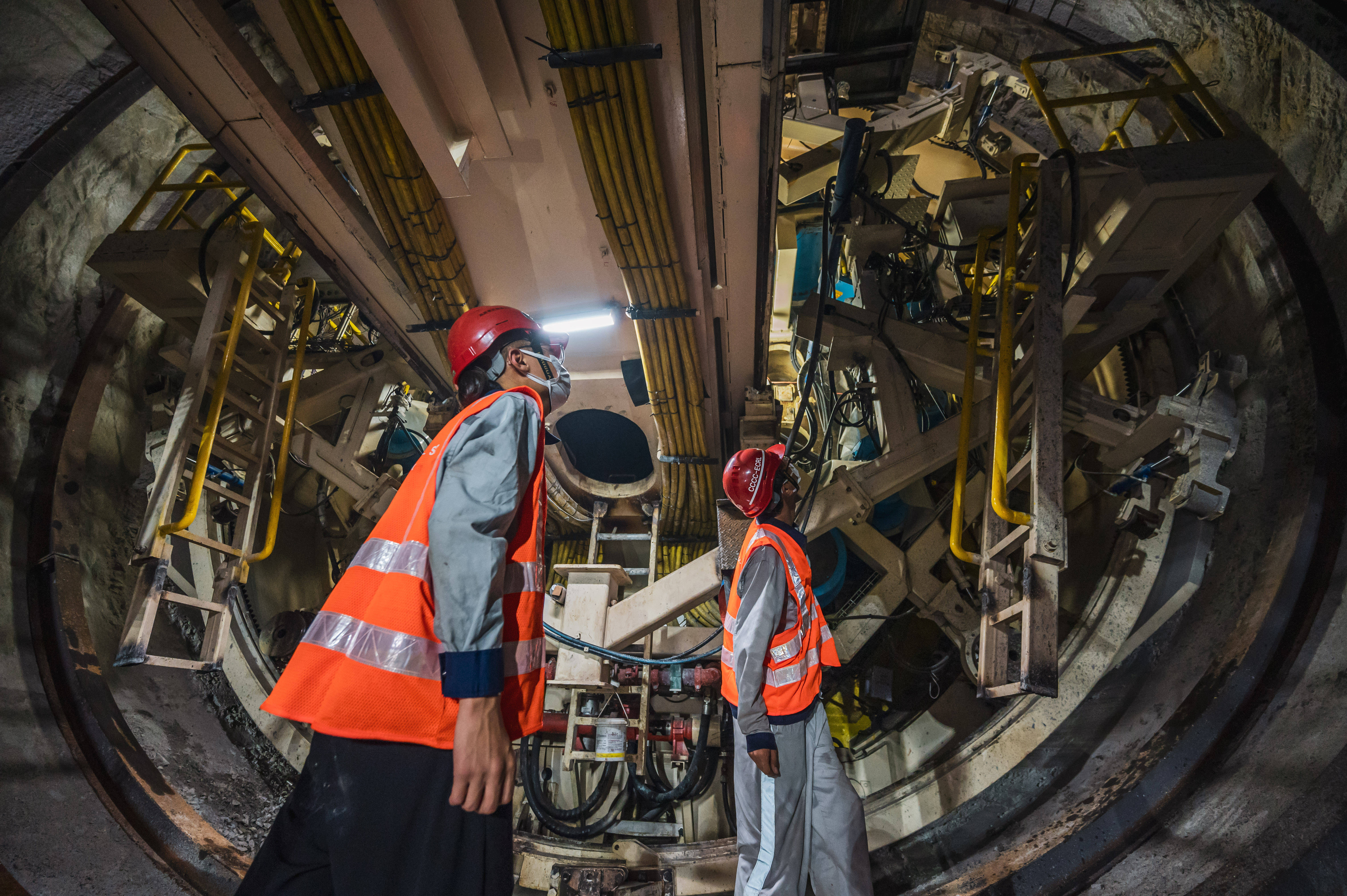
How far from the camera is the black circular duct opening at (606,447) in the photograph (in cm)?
521

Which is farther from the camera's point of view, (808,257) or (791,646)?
(808,257)

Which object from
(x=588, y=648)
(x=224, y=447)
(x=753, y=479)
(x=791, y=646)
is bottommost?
(x=791, y=646)

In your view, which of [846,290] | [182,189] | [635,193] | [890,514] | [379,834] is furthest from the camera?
[846,290]

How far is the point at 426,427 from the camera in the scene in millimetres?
4195

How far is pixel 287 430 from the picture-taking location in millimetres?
3668

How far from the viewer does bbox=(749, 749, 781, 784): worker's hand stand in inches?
91.9

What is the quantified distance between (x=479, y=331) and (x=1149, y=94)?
331cm

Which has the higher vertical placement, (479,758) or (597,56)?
(597,56)

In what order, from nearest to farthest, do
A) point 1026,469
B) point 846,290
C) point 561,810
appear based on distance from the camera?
point 1026,469 → point 561,810 → point 846,290

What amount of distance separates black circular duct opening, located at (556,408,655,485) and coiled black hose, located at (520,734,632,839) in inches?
85.8

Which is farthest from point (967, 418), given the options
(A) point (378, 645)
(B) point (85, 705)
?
(B) point (85, 705)

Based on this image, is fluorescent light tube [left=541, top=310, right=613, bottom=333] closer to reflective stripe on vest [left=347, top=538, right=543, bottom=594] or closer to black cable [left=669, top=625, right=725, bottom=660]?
black cable [left=669, top=625, right=725, bottom=660]

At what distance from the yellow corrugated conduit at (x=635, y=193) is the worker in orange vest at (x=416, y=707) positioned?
1623mm

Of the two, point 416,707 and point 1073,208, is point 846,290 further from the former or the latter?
point 416,707
